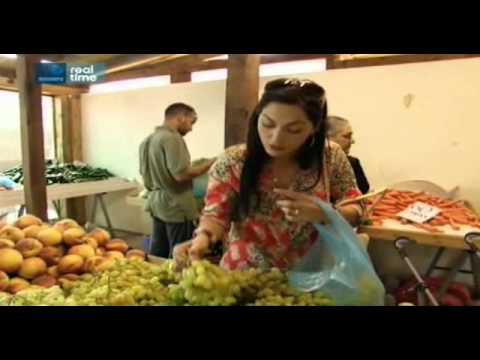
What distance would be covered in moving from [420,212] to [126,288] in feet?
6.25

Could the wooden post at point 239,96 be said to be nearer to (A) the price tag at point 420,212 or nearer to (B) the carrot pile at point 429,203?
(B) the carrot pile at point 429,203

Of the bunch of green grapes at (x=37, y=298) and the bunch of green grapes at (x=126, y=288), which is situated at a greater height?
the bunch of green grapes at (x=126, y=288)

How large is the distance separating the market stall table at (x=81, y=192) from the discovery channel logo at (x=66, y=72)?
1.55 meters

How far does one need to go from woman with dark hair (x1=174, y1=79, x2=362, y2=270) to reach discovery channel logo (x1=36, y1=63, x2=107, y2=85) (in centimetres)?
87

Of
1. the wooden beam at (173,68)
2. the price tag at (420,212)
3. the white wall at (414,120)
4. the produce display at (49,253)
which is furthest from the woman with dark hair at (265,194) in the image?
the wooden beam at (173,68)

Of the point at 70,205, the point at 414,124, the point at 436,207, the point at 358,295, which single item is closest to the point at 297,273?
the point at 358,295

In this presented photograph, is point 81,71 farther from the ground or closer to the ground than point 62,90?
closer to the ground

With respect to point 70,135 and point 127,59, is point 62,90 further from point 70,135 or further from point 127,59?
point 127,59

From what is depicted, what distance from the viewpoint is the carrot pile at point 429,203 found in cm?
218

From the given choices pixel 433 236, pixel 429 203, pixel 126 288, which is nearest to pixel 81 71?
pixel 126 288

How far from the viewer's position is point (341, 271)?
723 millimetres

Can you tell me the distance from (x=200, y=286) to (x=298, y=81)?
48 cm

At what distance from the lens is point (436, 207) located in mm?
2361
